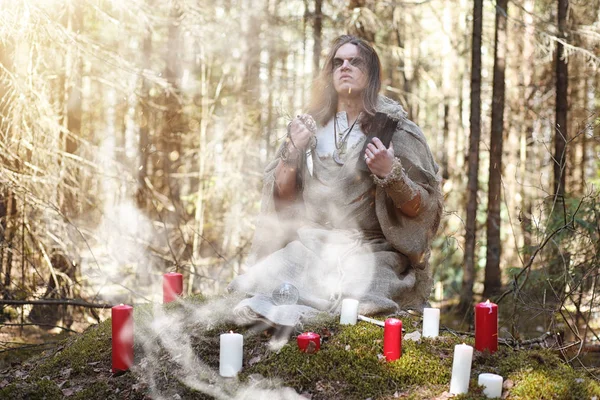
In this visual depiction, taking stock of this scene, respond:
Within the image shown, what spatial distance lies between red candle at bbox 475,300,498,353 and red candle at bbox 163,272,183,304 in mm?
2038

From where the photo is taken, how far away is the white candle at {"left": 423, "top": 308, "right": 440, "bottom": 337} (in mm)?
3973

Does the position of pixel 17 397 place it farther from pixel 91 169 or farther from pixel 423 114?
pixel 423 114

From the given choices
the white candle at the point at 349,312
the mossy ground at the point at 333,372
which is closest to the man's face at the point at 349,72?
the white candle at the point at 349,312

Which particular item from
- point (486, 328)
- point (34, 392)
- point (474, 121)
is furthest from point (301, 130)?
point (474, 121)

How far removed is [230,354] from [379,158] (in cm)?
147

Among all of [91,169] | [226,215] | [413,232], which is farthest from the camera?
[226,215]

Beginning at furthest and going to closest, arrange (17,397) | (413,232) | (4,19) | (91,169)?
(91,169) → (4,19) → (413,232) → (17,397)

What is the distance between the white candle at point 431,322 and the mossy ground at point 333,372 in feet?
0.18

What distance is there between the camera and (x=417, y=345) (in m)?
3.90

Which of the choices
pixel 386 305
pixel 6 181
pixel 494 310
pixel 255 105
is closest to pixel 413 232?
pixel 386 305

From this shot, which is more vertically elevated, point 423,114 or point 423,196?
Result: point 423,114

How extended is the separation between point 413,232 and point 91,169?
440cm

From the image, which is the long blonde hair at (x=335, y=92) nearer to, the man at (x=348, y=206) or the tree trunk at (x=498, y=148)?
the man at (x=348, y=206)

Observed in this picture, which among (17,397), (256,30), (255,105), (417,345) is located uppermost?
(256,30)
